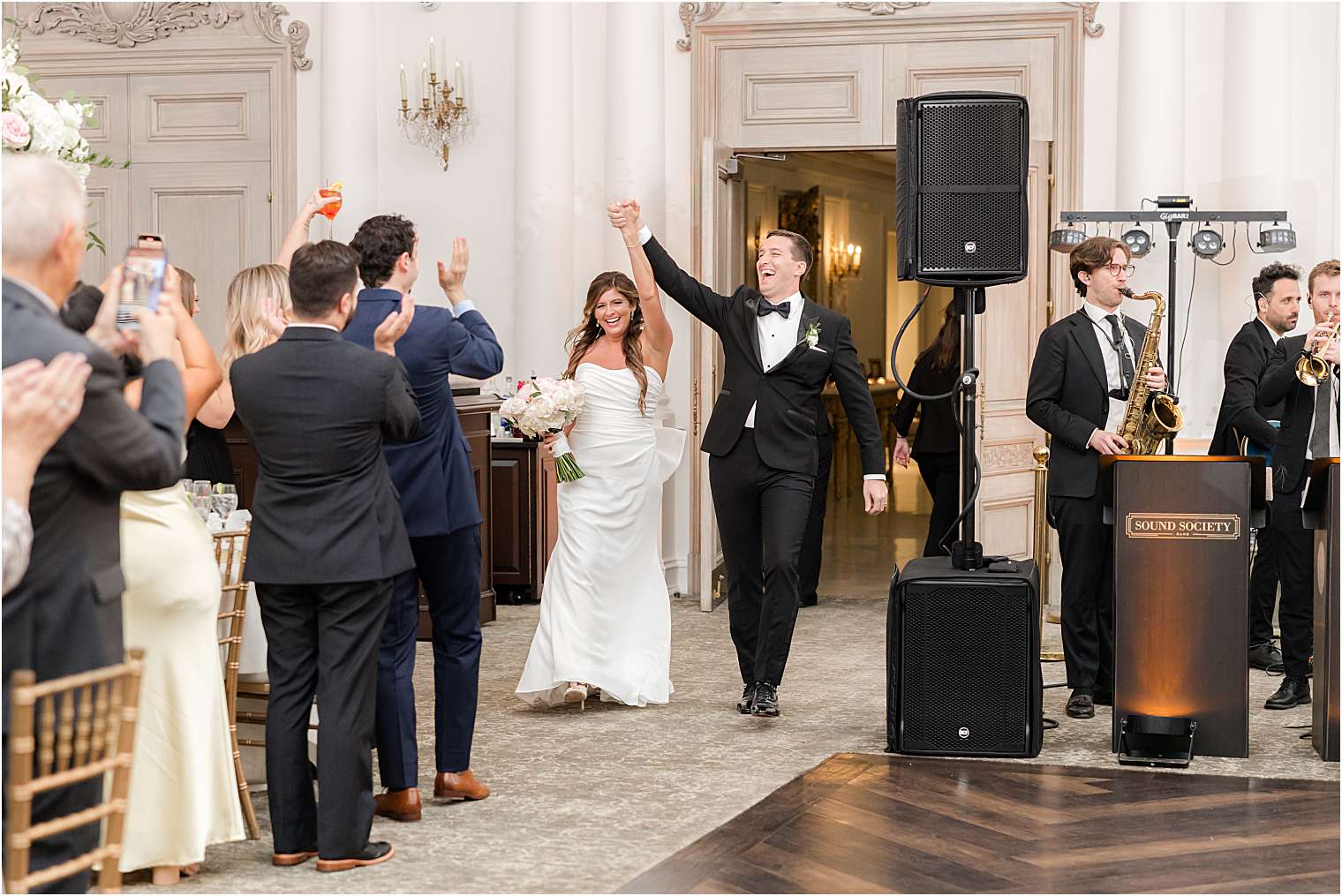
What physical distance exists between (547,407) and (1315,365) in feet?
8.94

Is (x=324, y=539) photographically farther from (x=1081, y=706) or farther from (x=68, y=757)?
(x=1081, y=706)

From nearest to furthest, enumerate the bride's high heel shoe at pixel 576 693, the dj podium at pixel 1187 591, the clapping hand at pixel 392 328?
the clapping hand at pixel 392 328, the dj podium at pixel 1187 591, the bride's high heel shoe at pixel 576 693

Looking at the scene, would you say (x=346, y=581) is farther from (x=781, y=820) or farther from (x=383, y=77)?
(x=383, y=77)

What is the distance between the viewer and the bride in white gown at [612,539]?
5.85 meters

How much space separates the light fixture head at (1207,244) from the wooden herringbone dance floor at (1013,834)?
344cm

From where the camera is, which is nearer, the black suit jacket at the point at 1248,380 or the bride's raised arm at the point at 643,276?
the bride's raised arm at the point at 643,276

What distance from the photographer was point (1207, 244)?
24.6ft

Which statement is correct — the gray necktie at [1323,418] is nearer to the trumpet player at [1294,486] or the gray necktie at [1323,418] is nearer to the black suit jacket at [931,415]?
the trumpet player at [1294,486]

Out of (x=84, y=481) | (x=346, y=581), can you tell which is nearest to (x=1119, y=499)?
(x=346, y=581)

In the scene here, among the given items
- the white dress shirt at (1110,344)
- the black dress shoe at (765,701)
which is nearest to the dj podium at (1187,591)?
the white dress shirt at (1110,344)

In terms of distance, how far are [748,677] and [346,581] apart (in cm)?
237

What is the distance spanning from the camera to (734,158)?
849cm

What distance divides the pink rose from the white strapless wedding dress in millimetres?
2388

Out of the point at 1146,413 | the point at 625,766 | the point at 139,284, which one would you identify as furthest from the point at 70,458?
the point at 1146,413
